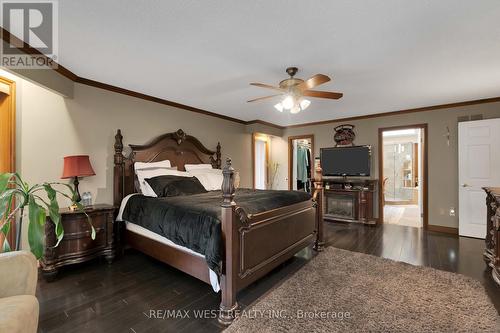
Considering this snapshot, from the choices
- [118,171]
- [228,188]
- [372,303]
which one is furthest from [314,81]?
[118,171]

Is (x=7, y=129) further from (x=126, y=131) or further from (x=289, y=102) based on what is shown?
(x=289, y=102)

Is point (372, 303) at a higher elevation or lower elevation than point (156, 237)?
lower

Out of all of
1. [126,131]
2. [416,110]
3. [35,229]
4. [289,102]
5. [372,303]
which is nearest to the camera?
[35,229]

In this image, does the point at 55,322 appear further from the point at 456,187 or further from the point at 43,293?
the point at 456,187

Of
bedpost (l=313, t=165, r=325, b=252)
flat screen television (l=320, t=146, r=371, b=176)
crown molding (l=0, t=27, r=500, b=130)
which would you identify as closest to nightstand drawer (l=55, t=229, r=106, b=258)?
crown molding (l=0, t=27, r=500, b=130)

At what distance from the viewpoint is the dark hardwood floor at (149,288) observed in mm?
1778

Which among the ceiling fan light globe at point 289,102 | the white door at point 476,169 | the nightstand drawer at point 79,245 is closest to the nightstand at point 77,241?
the nightstand drawer at point 79,245

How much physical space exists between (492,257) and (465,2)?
8.81ft

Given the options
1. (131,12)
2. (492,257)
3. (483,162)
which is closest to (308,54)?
(131,12)

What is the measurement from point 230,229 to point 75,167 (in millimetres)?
2137

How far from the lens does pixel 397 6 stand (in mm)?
1644

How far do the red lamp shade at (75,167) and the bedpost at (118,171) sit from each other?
554 millimetres

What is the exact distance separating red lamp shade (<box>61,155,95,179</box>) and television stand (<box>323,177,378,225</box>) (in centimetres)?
455

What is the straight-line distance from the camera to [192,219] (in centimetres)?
208
